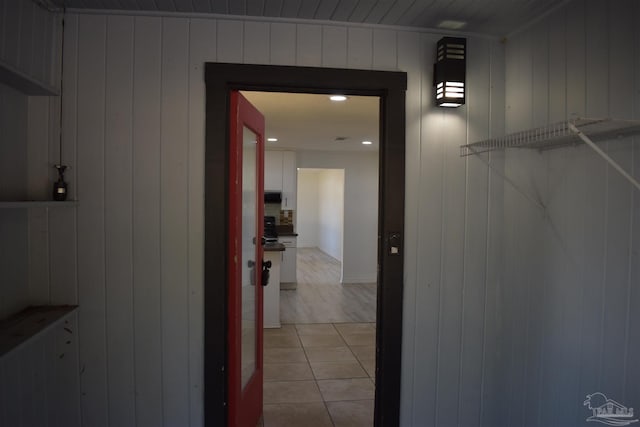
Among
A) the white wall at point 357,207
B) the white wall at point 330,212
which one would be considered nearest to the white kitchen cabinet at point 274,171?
the white wall at point 357,207

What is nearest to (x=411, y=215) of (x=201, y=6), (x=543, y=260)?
(x=543, y=260)

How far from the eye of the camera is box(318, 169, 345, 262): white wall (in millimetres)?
10641

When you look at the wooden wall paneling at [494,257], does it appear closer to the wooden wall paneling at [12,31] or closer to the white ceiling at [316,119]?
the white ceiling at [316,119]

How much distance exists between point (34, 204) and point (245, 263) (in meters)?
1.12

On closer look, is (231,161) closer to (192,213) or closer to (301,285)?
(192,213)

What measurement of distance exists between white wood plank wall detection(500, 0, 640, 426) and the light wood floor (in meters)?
3.31

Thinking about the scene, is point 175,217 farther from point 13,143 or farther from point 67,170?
point 13,143

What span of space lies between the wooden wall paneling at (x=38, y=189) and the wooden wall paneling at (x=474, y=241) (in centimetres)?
218

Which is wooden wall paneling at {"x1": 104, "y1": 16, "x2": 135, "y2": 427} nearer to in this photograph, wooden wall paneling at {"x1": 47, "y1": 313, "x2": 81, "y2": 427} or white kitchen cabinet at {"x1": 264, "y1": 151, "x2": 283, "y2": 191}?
wooden wall paneling at {"x1": 47, "y1": 313, "x2": 81, "y2": 427}

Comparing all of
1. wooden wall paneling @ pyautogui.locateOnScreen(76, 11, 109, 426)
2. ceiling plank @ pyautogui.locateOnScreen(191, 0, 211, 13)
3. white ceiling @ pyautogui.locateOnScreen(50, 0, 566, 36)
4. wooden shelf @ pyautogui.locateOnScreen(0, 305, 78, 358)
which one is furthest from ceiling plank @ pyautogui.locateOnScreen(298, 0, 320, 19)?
wooden shelf @ pyautogui.locateOnScreen(0, 305, 78, 358)

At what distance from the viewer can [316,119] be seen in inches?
190

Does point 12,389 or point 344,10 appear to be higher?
point 344,10

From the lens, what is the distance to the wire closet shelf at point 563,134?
4.83 feet

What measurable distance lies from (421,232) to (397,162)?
407mm
